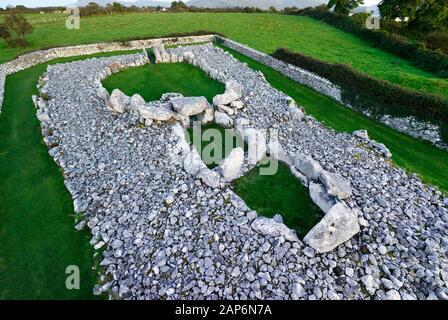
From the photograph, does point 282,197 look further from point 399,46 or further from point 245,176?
point 399,46

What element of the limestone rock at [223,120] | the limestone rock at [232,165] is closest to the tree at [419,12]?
the limestone rock at [223,120]

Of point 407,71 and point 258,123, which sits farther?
point 407,71

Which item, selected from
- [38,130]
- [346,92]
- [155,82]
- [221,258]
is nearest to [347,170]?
[221,258]

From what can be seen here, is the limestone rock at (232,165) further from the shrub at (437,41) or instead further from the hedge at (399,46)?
the shrub at (437,41)

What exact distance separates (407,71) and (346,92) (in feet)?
27.1

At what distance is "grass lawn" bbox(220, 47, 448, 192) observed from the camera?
15.1 meters

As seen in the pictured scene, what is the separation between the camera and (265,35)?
134 ft

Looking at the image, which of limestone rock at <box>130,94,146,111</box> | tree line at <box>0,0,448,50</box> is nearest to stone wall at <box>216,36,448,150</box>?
limestone rock at <box>130,94,146,111</box>

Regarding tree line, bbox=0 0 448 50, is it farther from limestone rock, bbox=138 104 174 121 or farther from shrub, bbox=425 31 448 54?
limestone rock, bbox=138 104 174 121

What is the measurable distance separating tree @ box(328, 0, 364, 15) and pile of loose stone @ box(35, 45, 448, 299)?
4288 cm

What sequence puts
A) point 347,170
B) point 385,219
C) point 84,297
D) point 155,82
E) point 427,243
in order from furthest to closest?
point 155,82
point 347,170
point 385,219
point 427,243
point 84,297

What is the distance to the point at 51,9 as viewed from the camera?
71188 millimetres

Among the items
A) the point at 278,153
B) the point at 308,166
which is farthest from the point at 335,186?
the point at 278,153

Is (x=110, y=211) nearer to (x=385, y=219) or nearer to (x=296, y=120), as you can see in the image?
(x=385, y=219)
